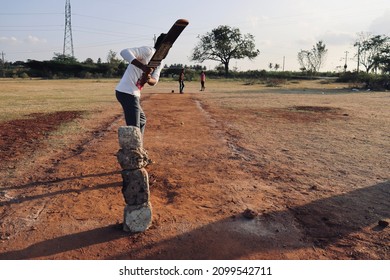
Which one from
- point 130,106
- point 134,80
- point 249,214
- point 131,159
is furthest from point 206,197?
point 134,80

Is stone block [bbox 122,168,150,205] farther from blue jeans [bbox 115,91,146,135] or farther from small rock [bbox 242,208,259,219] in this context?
blue jeans [bbox 115,91,146,135]

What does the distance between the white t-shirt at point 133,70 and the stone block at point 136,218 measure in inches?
68.0

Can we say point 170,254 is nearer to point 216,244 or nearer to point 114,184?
point 216,244

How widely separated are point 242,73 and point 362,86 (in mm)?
29693

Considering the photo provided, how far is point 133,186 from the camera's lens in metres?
3.32

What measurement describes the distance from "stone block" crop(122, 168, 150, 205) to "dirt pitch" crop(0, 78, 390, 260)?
1.10ft

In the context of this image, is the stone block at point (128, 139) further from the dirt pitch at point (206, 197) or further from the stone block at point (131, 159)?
the dirt pitch at point (206, 197)

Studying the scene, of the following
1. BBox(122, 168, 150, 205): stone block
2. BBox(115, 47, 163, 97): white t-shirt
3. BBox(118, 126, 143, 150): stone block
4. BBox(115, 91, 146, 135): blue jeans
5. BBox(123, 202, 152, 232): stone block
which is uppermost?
BBox(115, 47, 163, 97): white t-shirt

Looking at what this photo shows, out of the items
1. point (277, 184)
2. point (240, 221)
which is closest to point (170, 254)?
point (240, 221)

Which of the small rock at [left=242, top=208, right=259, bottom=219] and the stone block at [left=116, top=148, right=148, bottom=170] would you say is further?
the small rock at [left=242, top=208, right=259, bottom=219]

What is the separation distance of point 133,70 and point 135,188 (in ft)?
5.95

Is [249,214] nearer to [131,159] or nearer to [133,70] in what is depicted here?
[131,159]

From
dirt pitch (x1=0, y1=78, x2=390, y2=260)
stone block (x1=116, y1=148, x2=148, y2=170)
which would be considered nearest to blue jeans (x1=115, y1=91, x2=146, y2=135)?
dirt pitch (x1=0, y1=78, x2=390, y2=260)

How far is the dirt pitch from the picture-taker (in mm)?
3086
